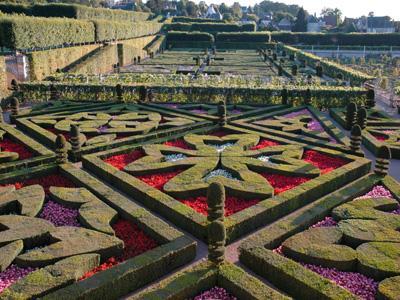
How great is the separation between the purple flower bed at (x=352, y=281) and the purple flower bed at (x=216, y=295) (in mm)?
1720

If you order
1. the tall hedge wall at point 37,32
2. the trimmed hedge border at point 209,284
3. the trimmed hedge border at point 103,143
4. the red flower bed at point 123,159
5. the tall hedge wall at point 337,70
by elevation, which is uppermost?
the tall hedge wall at point 37,32

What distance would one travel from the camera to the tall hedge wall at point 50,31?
91.9ft

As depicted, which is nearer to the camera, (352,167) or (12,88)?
(352,167)

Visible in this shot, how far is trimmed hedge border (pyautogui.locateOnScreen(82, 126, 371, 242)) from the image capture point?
8.94m

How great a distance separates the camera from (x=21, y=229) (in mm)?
8516

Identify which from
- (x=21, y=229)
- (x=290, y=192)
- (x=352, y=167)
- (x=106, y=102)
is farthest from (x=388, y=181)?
(x=106, y=102)

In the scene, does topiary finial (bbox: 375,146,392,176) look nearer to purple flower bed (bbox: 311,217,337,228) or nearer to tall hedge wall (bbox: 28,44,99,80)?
purple flower bed (bbox: 311,217,337,228)

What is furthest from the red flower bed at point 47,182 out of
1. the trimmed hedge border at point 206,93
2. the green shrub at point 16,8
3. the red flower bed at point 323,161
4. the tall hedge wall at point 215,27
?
the tall hedge wall at point 215,27

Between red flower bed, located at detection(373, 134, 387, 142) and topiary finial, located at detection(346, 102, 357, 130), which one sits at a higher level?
topiary finial, located at detection(346, 102, 357, 130)

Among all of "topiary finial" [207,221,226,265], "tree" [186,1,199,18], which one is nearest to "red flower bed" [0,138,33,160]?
"topiary finial" [207,221,226,265]

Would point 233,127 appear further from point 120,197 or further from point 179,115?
point 120,197

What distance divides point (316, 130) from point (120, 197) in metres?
10.2

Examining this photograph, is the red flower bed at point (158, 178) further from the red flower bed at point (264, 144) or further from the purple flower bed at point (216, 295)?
the purple flower bed at point (216, 295)

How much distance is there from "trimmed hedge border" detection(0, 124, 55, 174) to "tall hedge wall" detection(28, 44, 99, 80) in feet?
42.7
